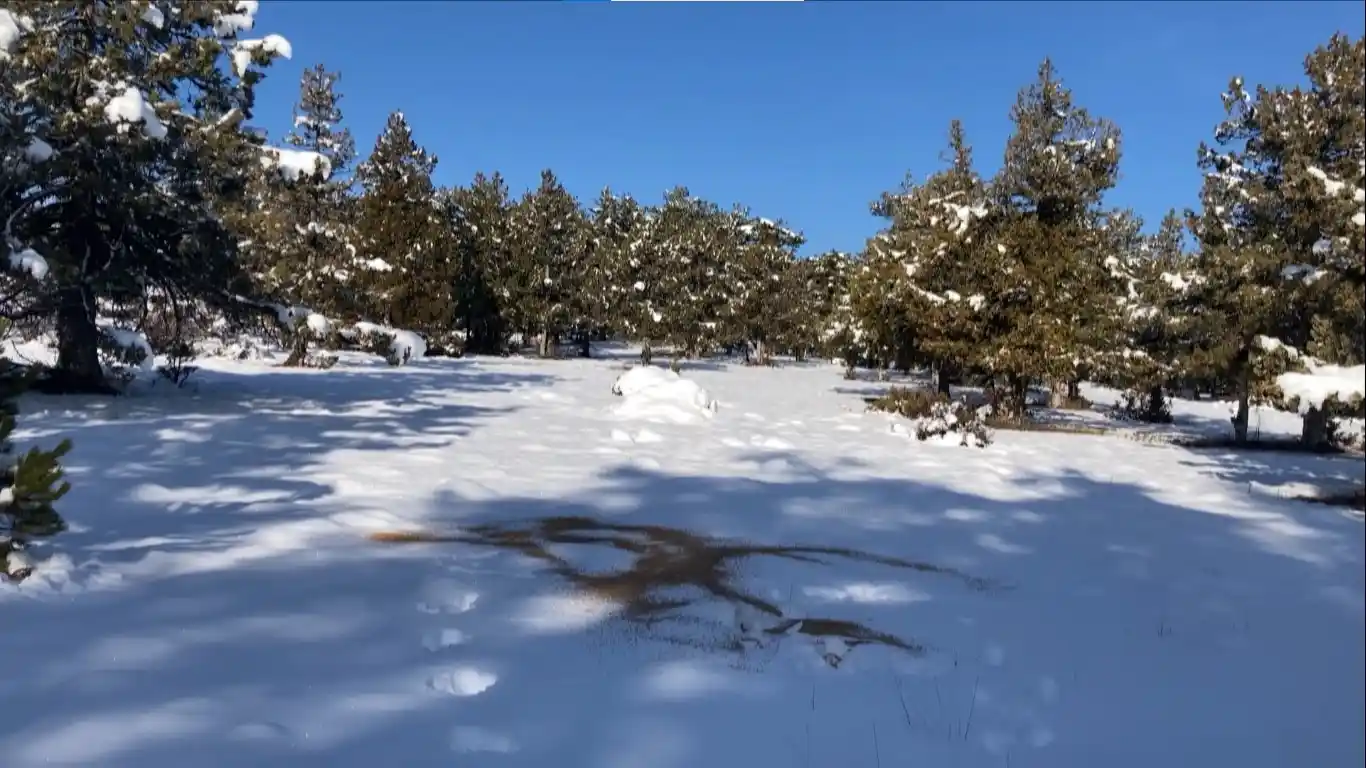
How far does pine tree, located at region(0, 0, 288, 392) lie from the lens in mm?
12562

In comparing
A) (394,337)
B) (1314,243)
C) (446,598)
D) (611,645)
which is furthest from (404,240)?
(1314,243)

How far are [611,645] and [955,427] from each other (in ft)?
40.9

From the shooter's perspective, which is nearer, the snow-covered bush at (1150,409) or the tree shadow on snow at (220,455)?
the tree shadow on snow at (220,455)

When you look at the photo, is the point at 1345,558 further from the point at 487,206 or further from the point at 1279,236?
the point at 487,206

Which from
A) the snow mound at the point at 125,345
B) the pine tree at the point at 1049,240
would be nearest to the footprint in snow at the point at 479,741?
the snow mound at the point at 125,345

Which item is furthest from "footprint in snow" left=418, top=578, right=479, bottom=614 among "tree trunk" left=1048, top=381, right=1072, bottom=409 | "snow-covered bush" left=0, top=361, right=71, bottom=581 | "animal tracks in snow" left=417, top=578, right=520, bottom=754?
"tree trunk" left=1048, top=381, right=1072, bottom=409

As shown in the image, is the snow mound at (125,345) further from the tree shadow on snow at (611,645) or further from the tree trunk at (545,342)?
the tree trunk at (545,342)

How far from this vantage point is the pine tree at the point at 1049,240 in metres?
18.1

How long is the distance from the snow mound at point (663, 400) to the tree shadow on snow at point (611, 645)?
8.71m

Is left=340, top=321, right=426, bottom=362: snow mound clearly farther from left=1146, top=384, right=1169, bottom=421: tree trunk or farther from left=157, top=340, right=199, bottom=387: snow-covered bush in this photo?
left=1146, top=384, right=1169, bottom=421: tree trunk

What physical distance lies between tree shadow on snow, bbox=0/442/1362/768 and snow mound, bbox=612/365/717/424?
8.71 m

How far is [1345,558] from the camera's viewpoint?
6398 millimetres

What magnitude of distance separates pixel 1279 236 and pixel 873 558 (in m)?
3.78

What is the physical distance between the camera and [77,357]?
14.8 m
